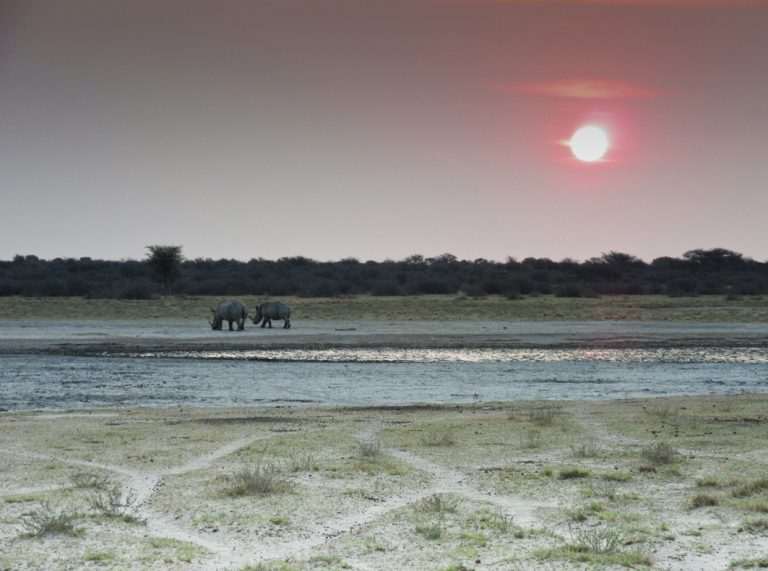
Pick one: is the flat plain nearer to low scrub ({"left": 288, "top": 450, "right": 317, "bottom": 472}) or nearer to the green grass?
low scrub ({"left": 288, "top": 450, "right": 317, "bottom": 472})

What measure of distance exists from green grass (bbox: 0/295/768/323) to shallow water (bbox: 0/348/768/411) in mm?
19048

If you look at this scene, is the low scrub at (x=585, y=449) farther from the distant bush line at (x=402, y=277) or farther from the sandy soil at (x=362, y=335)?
the distant bush line at (x=402, y=277)

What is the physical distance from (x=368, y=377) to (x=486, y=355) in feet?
25.3

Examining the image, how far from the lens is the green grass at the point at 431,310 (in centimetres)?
4988

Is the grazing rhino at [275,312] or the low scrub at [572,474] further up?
the grazing rhino at [275,312]

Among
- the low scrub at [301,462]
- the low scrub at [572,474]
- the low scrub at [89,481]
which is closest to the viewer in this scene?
the low scrub at [89,481]

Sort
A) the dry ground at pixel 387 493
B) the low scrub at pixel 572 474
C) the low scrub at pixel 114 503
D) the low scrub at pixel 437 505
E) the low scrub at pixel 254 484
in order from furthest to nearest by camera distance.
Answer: the low scrub at pixel 572 474 → the low scrub at pixel 254 484 → the low scrub at pixel 437 505 → the low scrub at pixel 114 503 → the dry ground at pixel 387 493

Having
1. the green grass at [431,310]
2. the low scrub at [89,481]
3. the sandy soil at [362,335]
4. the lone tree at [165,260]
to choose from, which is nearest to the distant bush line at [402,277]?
the lone tree at [165,260]

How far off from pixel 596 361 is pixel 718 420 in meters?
13.4

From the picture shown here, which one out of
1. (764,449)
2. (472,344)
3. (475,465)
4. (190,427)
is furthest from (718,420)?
(472,344)

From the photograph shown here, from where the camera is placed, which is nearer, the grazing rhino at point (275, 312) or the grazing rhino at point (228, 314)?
the grazing rhino at point (228, 314)

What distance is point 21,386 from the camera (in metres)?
21.7

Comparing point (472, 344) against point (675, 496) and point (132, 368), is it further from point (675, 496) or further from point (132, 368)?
point (675, 496)

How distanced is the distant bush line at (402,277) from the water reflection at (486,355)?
33823 millimetres
